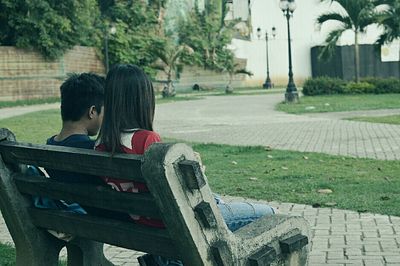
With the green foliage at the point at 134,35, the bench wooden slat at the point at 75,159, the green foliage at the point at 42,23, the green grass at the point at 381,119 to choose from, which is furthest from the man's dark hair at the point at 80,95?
the green foliage at the point at 134,35

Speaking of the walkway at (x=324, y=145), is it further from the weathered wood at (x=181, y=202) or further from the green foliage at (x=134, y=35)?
the green foliage at (x=134, y=35)

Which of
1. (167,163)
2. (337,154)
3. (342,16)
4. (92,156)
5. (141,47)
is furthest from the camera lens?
(141,47)

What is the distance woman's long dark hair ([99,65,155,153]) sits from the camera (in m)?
3.27

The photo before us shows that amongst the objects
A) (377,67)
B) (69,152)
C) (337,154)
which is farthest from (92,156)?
(377,67)

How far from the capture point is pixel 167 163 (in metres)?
2.74

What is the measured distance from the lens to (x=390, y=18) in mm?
37469

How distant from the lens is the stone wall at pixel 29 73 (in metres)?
37.8

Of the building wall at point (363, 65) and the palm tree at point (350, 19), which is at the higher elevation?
the palm tree at point (350, 19)

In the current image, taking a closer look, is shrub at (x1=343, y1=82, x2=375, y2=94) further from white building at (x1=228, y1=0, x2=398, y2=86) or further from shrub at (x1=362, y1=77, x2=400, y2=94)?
white building at (x1=228, y1=0, x2=398, y2=86)

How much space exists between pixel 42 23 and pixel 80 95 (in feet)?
119

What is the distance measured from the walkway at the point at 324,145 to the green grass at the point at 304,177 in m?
0.41

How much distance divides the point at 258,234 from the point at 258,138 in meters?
11.4

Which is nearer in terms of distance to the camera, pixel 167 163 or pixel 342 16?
pixel 167 163

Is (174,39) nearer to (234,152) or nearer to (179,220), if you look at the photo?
(234,152)
